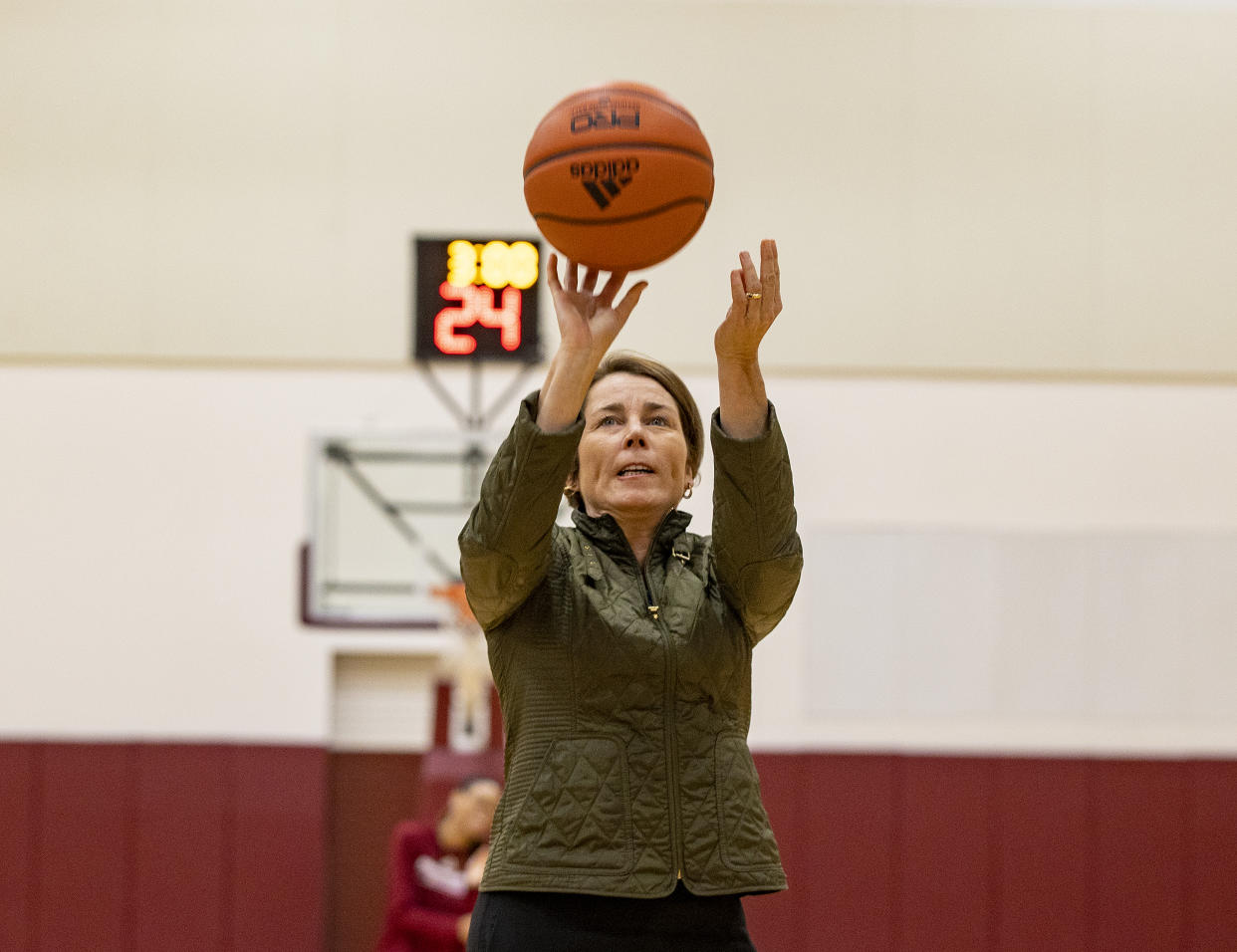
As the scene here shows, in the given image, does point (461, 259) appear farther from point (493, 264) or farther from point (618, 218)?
point (618, 218)

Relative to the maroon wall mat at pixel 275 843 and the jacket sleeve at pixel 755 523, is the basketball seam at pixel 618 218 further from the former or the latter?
the maroon wall mat at pixel 275 843

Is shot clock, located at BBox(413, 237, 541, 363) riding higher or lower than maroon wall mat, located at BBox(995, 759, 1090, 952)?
higher

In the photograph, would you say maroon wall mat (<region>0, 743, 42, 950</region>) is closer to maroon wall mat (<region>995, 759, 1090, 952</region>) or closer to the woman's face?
maroon wall mat (<region>995, 759, 1090, 952</region>)

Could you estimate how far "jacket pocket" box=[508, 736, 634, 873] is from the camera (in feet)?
5.69

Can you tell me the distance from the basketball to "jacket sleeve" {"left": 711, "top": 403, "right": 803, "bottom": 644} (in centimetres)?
43

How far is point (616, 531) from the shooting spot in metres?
1.95

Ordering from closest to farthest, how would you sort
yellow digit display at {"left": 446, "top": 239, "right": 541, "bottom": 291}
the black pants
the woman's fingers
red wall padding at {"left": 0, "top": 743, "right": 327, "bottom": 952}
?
the black pants < the woman's fingers < yellow digit display at {"left": 446, "top": 239, "right": 541, "bottom": 291} < red wall padding at {"left": 0, "top": 743, "right": 327, "bottom": 952}

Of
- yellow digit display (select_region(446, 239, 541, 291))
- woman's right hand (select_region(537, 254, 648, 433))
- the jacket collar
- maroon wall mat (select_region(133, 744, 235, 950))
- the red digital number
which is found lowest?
maroon wall mat (select_region(133, 744, 235, 950))

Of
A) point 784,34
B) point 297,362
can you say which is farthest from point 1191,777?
point 297,362

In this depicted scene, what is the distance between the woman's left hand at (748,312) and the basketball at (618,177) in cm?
30

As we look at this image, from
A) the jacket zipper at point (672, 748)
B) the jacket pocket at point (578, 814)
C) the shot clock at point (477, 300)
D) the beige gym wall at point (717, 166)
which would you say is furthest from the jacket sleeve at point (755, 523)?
the beige gym wall at point (717, 166)

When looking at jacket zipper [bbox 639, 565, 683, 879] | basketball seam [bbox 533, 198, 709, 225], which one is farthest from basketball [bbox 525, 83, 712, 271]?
jacket zipper [bbox 639, 565, 683, 879]

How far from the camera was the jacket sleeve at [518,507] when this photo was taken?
5.71 feet

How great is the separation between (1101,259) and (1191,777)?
7.61 feet
